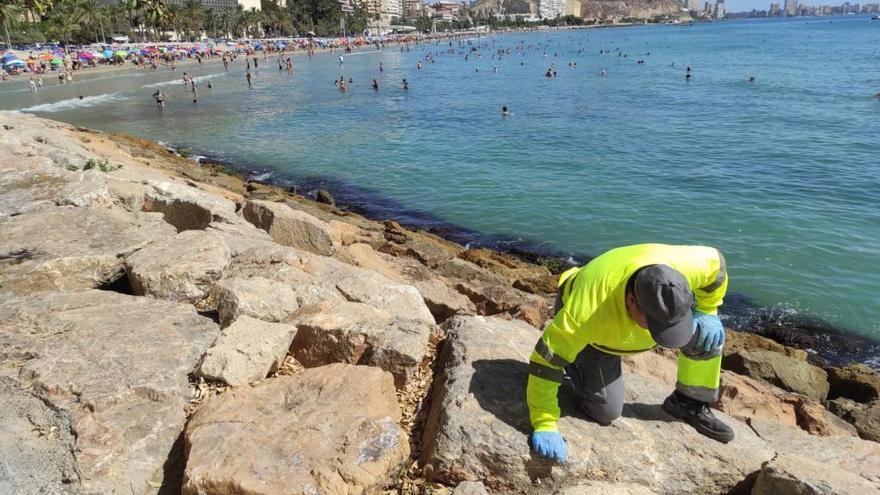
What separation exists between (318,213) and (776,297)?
11.1 metres

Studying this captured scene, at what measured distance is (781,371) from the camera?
804 cm

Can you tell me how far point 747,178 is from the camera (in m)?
19.9

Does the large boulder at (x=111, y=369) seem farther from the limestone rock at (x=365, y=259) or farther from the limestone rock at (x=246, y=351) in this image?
the limestone rock at (x=365, y=259)

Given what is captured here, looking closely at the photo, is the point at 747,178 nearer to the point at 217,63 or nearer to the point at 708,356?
the point at 708,356

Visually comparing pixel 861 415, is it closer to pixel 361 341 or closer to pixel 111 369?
pixel 361 341

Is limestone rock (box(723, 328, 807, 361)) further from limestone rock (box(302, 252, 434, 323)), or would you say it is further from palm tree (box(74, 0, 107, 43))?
palm tree (box(74, 0, 107, 43))

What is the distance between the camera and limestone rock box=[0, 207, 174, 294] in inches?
218

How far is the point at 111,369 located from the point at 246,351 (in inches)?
36.6

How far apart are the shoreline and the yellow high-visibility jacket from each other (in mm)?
7858

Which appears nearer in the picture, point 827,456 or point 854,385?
point 827,456

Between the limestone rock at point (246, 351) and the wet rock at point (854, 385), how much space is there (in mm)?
8198

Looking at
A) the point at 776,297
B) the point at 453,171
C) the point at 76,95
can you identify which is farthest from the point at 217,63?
the point at 776,297

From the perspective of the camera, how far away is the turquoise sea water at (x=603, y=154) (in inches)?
574

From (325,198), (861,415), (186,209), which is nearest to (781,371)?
(861,415)
